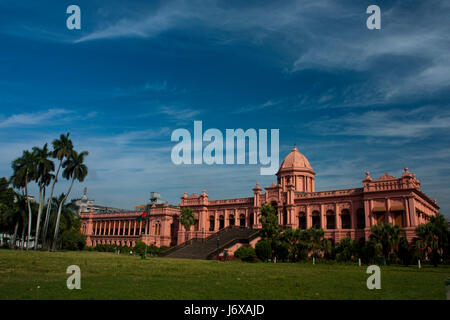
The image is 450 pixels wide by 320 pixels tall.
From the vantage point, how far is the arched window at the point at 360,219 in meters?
51.6

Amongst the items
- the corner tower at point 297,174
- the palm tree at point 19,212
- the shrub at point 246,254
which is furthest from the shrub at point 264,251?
the palm tree at point 19,212

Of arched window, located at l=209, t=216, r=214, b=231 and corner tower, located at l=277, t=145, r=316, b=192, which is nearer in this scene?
corner tower, located at l=277, t=145, r=316, b=192

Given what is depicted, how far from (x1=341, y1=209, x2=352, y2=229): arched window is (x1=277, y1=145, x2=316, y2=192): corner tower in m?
10.5

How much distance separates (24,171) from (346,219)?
5033 centimetres

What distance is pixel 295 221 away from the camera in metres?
57.1

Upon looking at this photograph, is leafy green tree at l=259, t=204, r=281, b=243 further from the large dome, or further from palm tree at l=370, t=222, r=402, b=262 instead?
the large dome

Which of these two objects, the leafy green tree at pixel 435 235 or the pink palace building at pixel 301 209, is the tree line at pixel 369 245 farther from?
the pink palace building at pixel 301 209

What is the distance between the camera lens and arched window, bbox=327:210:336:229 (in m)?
54.7

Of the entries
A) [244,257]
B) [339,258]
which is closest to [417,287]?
[339,258]

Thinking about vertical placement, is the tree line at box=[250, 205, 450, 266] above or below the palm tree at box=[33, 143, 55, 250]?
below

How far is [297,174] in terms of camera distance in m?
63.4

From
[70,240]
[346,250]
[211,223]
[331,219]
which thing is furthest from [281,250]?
[70,240]

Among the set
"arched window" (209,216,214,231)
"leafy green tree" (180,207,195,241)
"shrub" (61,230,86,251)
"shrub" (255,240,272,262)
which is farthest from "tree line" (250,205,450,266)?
"shrub" (61,230,86,251)

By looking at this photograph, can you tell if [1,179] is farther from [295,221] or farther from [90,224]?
[295,221]
